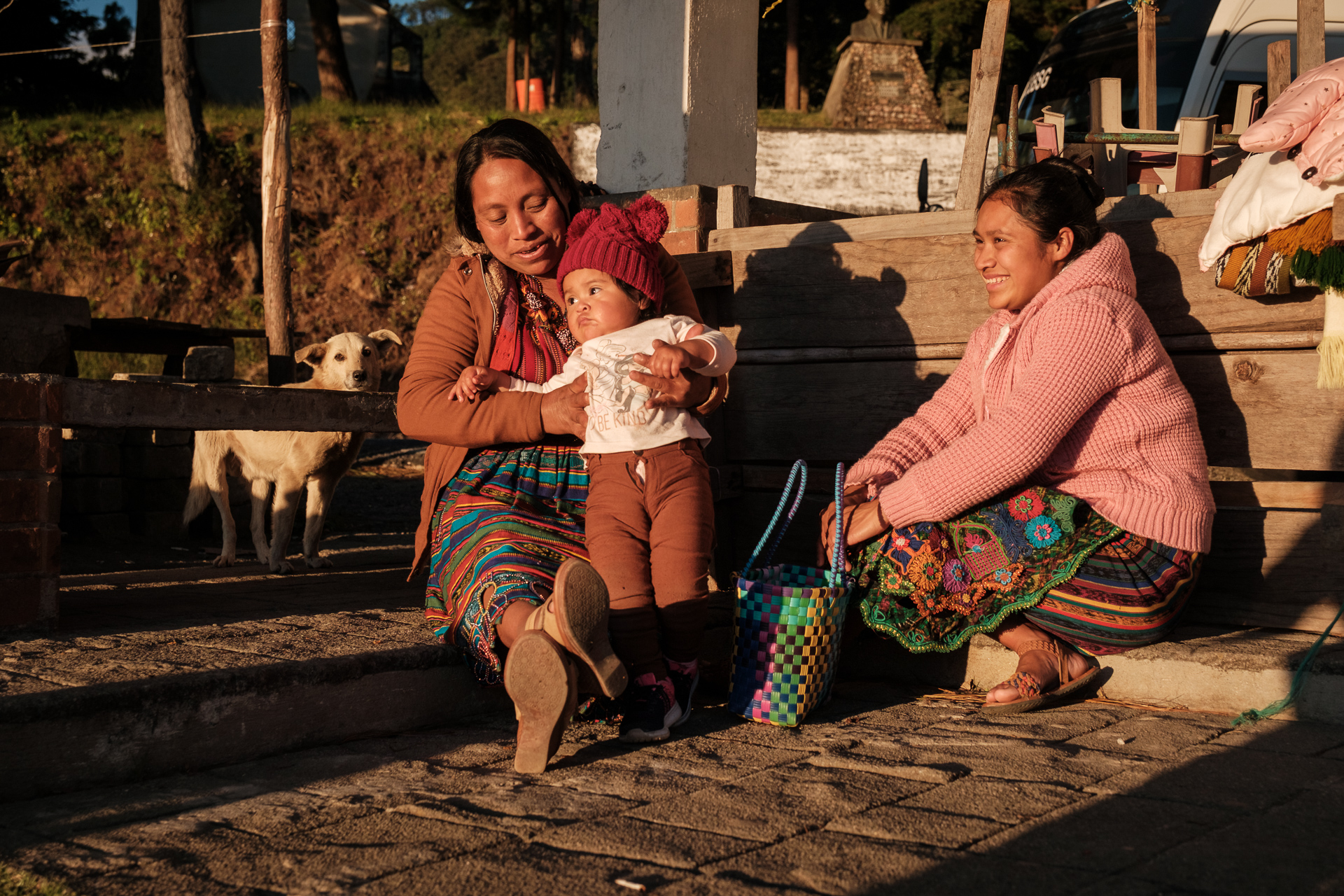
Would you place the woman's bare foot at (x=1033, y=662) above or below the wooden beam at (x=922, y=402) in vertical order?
below

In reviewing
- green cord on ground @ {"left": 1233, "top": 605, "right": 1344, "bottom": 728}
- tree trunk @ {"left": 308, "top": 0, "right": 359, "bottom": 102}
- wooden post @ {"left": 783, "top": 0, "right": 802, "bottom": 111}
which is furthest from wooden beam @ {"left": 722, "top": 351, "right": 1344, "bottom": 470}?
wooden post @ {"left": 783, "top": 0, "right": 802, "bottom": 111}

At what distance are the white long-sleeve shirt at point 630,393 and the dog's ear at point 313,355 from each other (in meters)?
3.94

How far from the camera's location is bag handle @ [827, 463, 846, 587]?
9.49 feet

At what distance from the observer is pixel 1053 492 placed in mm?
2908

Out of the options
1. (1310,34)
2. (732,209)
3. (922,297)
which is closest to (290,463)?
(732,209)

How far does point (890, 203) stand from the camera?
21656mm

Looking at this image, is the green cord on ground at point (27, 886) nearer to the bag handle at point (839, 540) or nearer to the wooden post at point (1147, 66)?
the bag handle at point (839, 540)

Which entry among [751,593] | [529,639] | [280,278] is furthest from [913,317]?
[280,278]

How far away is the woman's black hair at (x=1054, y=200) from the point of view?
9.90ft

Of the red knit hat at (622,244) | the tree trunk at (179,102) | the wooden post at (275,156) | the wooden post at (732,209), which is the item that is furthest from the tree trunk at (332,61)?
the red knit hat at (622,244)

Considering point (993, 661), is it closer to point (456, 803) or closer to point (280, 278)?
point (456, 803)

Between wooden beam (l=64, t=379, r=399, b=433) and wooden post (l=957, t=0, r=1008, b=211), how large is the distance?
2.33 m

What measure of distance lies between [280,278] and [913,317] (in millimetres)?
9734

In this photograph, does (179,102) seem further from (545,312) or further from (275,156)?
(545,312)
